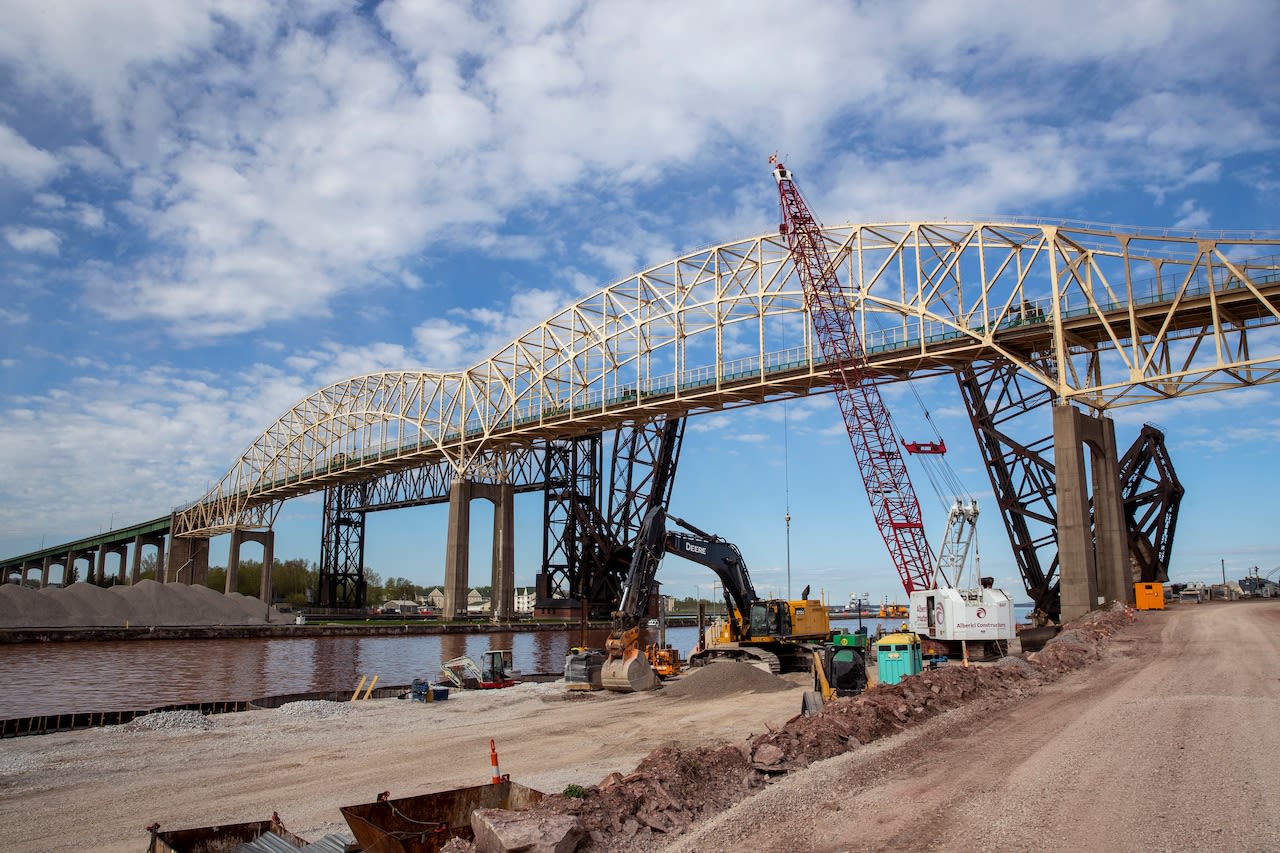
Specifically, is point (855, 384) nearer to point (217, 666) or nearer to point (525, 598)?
point (217, 666)

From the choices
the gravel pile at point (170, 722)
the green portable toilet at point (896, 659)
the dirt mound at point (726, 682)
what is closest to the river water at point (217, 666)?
the dirt mound at point (726, 682)

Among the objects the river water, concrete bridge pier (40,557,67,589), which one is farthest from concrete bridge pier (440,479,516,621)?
concrete bridge pier (40,557,67,589)

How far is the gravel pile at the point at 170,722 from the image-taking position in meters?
22.6

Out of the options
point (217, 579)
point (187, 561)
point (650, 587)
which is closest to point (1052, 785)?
point (650, 587)

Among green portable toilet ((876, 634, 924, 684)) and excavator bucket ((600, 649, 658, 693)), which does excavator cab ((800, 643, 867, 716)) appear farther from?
excavator bucket ((600, 649, 658, 693))

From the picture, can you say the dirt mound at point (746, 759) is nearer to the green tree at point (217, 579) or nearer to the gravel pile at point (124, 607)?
the gravel pile at point (124, 607)

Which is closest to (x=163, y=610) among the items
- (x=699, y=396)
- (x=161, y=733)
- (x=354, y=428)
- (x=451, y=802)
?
(x=354, y=428)

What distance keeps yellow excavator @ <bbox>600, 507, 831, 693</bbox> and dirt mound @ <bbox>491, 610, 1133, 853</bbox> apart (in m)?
11.6

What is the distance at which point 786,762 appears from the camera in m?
12.6

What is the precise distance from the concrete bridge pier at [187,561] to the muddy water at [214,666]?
74.4 meters

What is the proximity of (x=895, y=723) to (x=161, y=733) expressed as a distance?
18.1m

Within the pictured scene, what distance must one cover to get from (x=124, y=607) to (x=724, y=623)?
66889 mm

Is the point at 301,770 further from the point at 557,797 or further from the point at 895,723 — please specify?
the point at 895,723

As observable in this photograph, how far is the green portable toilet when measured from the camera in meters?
22.6
